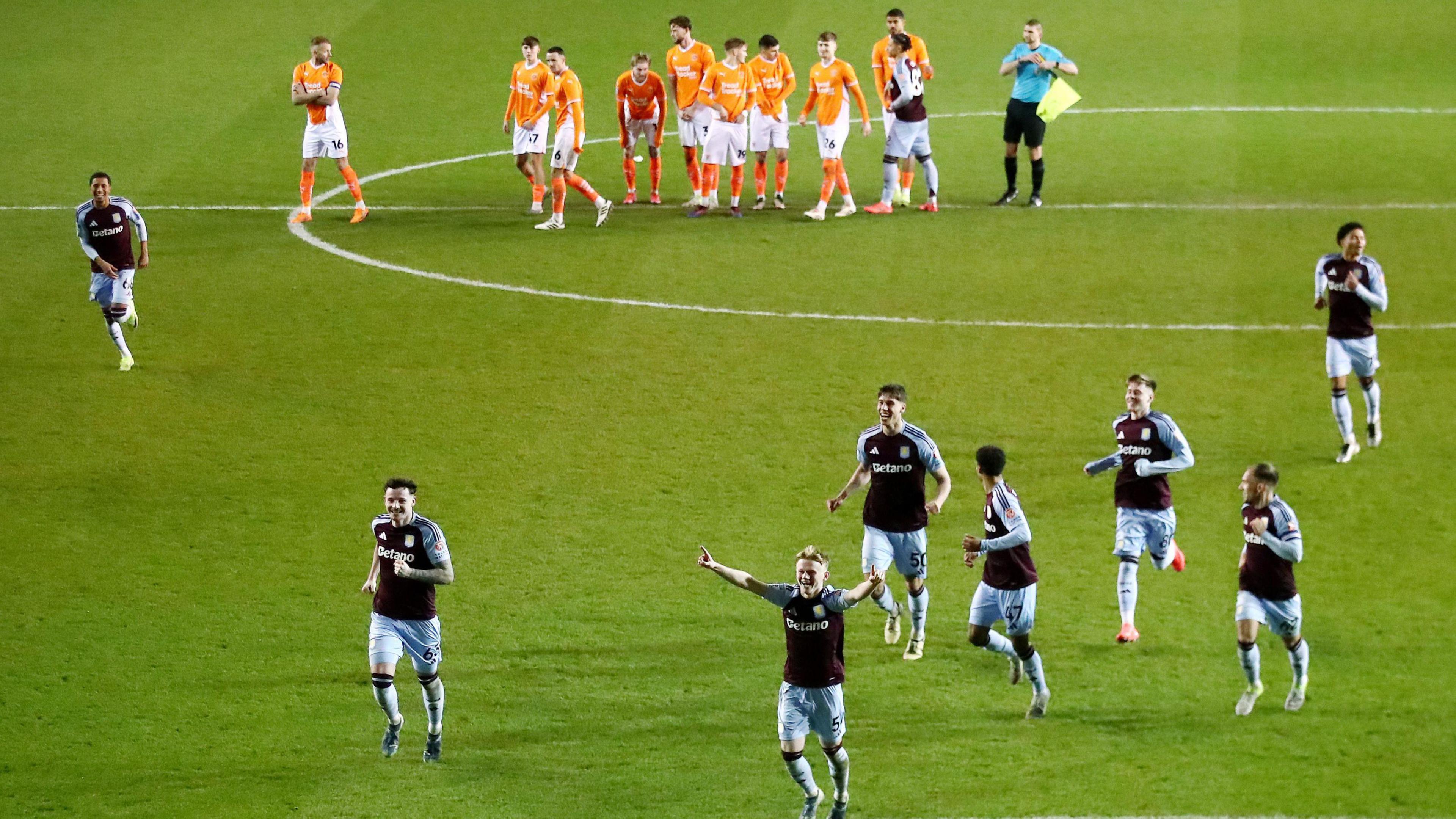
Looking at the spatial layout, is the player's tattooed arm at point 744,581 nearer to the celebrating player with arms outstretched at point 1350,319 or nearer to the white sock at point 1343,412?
the celebrating player with arms outstretched at point 1350,319

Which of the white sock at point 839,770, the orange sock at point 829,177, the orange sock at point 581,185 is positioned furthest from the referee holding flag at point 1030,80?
the white sock at point 839,770

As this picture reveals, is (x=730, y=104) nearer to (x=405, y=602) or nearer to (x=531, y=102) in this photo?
(x=531, y=102)

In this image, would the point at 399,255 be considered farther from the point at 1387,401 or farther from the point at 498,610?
the point at 1387,401

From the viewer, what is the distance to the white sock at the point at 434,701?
510 inches

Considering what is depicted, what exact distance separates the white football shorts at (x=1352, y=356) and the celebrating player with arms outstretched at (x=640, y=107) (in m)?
11.1

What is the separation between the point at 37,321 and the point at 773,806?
13397 millimetres

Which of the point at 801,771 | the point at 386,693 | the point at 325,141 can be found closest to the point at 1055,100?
the point at 325,141

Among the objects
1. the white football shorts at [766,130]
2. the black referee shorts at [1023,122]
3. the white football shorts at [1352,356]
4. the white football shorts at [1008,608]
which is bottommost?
the white football shorts at [1008,608]

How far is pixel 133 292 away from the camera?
23000 millimetres

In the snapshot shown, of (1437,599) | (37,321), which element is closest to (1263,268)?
(1437,599)

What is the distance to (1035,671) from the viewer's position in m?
13.4

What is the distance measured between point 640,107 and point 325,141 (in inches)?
175

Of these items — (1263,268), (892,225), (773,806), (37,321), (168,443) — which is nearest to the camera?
(773,806)

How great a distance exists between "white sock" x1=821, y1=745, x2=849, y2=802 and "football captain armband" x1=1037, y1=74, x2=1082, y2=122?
14.7 metres
